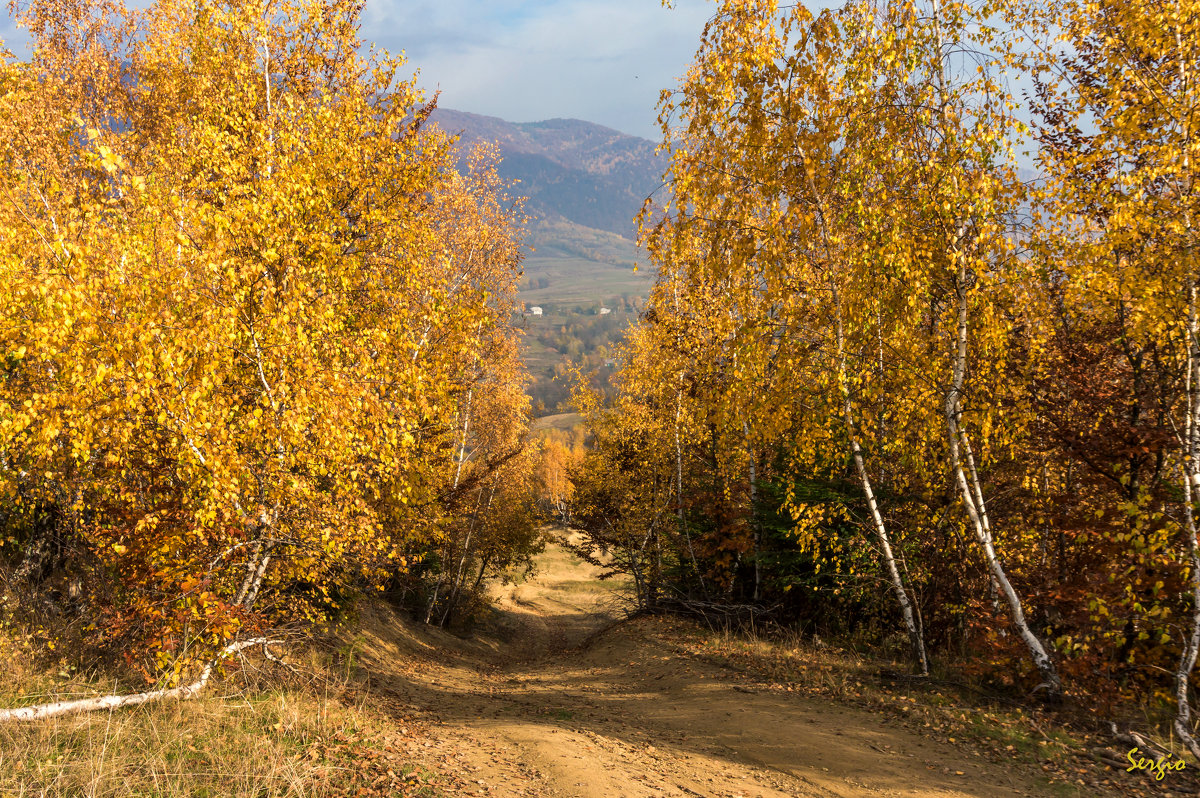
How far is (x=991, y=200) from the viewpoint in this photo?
7.81 metres

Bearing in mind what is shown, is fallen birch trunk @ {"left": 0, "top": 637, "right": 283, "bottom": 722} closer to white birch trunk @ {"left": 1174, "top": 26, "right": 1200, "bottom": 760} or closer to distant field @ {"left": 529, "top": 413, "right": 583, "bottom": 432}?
white birch trunk @ {"left": 1174, "top": 26, "right": 1200, "bottom": 760}

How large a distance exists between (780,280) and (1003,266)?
3.00 m

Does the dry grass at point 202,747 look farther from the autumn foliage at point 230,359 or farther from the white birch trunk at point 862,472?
the white birch trunk at point 862,472

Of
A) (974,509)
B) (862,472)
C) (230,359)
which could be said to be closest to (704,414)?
(862,472)

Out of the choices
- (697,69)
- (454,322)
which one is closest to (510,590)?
(454,322)

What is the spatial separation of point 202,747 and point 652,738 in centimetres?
562

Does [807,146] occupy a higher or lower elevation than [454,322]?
higher

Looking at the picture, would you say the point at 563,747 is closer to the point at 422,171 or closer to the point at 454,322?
the point at 454,322
